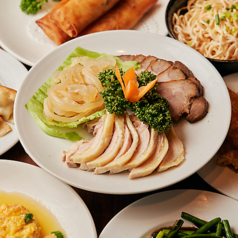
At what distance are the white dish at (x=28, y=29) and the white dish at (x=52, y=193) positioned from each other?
1.51 m

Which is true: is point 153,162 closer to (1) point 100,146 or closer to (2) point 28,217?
(1) point 100,146

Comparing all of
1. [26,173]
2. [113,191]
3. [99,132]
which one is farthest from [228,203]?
[26,173]

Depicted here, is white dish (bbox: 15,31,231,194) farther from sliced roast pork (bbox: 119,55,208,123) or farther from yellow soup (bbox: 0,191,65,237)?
yellow soup (bbox: 0,191,65,237)

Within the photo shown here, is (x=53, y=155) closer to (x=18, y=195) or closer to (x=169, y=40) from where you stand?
(x=18, y=195)

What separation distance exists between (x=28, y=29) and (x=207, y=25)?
2594mm

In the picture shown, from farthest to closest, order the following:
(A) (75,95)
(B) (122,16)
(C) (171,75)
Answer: (B) (122,16) → (C) (171,75) → (A) (75,95)

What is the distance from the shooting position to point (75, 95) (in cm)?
333

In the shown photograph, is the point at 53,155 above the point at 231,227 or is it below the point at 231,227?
above

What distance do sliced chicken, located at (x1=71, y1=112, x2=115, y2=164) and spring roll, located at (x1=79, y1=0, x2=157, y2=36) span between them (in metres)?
1.92

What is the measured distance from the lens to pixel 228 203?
322 centimetres

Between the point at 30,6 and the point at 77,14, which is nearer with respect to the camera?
the point at 77,14

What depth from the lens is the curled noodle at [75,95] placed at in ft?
10.8

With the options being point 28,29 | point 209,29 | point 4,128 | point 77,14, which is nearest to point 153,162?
point 4,128

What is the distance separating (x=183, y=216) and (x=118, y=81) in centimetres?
148
